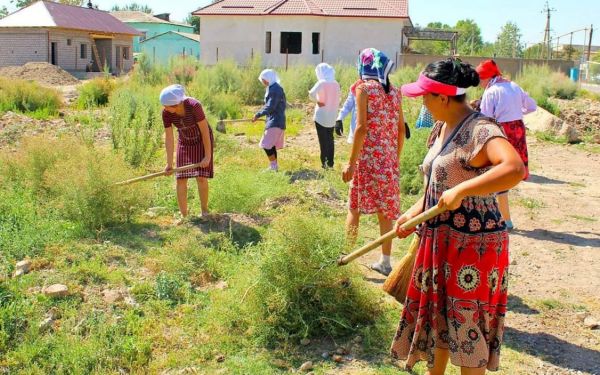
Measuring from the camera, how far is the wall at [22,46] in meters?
31.9

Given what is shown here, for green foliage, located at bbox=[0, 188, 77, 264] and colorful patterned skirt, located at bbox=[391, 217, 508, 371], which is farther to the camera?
green foliage, located at bbox=[0, 188, 77, 264]

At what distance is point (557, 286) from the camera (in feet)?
16.2

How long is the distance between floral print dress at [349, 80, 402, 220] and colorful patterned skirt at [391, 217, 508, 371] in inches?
71.6

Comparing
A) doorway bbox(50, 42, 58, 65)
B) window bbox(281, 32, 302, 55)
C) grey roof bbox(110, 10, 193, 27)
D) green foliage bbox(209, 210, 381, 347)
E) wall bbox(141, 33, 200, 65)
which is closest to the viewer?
green foliage bbox(209, 210, 381, 347)

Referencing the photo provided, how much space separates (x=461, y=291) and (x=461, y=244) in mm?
206

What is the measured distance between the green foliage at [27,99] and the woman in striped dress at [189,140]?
411 inches

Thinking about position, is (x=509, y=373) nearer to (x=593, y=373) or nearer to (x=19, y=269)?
(x=593, y=373)

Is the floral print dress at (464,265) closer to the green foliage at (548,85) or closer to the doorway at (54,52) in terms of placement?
the green foliage at (548,85)

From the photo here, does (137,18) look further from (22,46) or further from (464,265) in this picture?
(464,265)

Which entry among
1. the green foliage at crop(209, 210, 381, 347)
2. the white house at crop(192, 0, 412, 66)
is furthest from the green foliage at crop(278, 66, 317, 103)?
the green foliage at crop(209, 210, 381, 347)

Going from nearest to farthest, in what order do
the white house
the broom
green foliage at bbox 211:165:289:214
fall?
the broom → green foliage at bbox 211:165:289:214 → the white house

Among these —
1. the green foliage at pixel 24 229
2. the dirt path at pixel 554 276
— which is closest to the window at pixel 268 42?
the dirt path at pixel 554 276

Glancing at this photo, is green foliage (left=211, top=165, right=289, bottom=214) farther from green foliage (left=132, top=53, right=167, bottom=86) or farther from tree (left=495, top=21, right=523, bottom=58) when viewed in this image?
tree (left=495, top=21, right=523, bottom=58)

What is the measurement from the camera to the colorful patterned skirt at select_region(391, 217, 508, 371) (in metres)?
2.71
